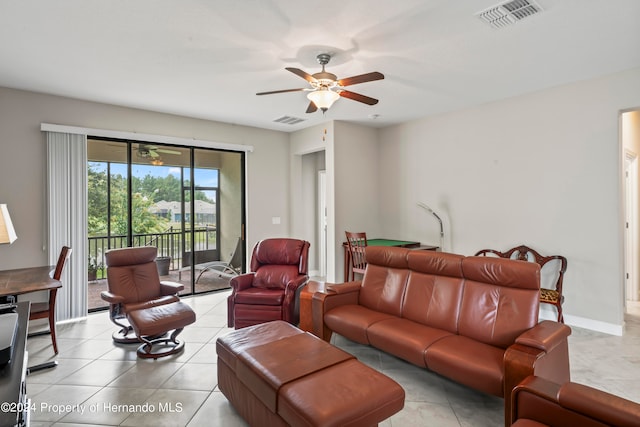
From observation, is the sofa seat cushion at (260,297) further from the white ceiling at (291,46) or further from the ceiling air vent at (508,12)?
the ceiling air vent at (508,12)

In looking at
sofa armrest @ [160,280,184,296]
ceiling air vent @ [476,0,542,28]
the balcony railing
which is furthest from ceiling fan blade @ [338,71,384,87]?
the balcony railing

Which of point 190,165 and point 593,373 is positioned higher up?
point 190,165

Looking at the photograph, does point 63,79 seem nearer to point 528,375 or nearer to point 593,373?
point 528,375

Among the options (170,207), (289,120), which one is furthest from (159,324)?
(289,120)

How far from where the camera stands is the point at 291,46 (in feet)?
9.61

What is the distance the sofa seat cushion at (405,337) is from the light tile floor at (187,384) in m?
0.32

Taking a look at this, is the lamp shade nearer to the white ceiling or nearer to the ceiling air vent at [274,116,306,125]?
the white ceiling

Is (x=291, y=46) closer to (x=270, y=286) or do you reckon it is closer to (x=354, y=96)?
(x=354, y=96)

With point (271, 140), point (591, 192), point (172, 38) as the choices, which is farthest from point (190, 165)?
point (591, 192)

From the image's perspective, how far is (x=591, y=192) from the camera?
3.76 meters

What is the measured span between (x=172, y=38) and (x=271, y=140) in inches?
135

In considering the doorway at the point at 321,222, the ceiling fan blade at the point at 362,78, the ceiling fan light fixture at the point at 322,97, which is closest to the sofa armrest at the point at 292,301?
the ceiling fan light fixture at the point at 322,97

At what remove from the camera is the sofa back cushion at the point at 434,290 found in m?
2.73

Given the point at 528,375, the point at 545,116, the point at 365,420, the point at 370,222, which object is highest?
the point at 545,116
